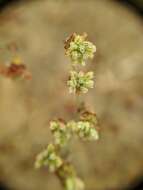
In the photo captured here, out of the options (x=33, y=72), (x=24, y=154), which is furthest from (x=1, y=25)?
(x=24, y=154)

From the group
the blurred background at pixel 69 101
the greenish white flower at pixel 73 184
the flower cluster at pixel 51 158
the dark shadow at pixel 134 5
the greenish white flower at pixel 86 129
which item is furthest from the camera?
the dark shadow at pixel 134 5

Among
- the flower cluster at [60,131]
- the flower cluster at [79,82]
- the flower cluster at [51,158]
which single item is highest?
the flower cluster at [79,82]

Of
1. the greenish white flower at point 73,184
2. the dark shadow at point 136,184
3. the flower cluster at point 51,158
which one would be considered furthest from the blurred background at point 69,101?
the flower cluster at point 51,158

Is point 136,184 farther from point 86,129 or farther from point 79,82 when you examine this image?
point 79,82

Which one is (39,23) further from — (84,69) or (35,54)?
(84,69)

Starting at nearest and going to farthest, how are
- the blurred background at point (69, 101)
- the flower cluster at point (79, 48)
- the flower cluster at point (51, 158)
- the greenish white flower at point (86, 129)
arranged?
the flower cluster at point (79, 48) < the greenish white flower at point (86, 129) < the flower cluster at point (51, 158) < the blurred background at point (69, 101)

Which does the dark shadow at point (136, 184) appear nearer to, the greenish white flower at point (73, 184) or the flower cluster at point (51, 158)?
the greenish white flower at point (73, 184)

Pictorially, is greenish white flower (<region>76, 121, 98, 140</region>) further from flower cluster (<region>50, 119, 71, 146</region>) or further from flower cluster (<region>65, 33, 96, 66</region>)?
flower cluster (<region>65, 33, 96, 66</region>)
